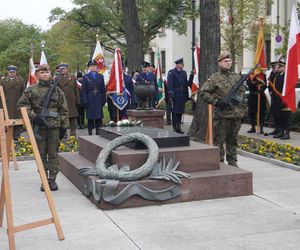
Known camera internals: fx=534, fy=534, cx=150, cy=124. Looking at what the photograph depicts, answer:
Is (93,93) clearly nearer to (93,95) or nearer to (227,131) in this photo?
(93,95)

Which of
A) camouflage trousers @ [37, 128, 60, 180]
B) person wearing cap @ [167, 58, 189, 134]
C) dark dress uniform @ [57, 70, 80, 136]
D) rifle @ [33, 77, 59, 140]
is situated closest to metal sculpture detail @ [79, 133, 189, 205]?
camouflage trousers @ [37, 128, 60, 180]

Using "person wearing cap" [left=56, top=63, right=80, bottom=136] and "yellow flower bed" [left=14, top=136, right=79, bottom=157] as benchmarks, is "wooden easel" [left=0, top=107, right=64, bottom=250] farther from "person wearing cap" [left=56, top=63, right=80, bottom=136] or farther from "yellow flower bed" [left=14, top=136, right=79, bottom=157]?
"person wearing cap" [left=56, top=63, right=80, bottom=136]

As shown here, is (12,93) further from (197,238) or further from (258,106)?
(197,238)

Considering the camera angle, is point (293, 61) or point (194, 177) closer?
point (194, 177)

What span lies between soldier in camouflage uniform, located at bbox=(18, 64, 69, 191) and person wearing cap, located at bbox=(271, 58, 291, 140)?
21.8ft

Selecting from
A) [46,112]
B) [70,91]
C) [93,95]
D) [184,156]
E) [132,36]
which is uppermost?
[132,36]

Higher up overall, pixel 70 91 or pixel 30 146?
pixel 70 91

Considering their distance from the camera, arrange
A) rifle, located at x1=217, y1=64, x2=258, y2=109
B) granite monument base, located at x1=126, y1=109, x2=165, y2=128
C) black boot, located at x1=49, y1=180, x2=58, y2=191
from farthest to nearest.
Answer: granite monument base, located at x1=126, y1=109, x2=165, y2=128
rifle, located at x1=217, y1=64, x2=258, y2=109
black boot, located at x1=49, y1=180, x2=58, y2=191

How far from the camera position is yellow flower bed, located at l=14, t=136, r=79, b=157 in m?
10.9

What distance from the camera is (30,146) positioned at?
36.8 feet

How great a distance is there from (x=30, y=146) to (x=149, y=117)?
266cm

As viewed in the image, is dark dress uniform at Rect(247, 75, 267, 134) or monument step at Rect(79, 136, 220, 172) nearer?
monument step at Rect(79, 136, 220, 172)

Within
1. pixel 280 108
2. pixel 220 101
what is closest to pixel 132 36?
pixel 280 108

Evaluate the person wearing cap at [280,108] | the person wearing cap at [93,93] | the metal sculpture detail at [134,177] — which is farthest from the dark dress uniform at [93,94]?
the metal sculpture detail at [134,177]
